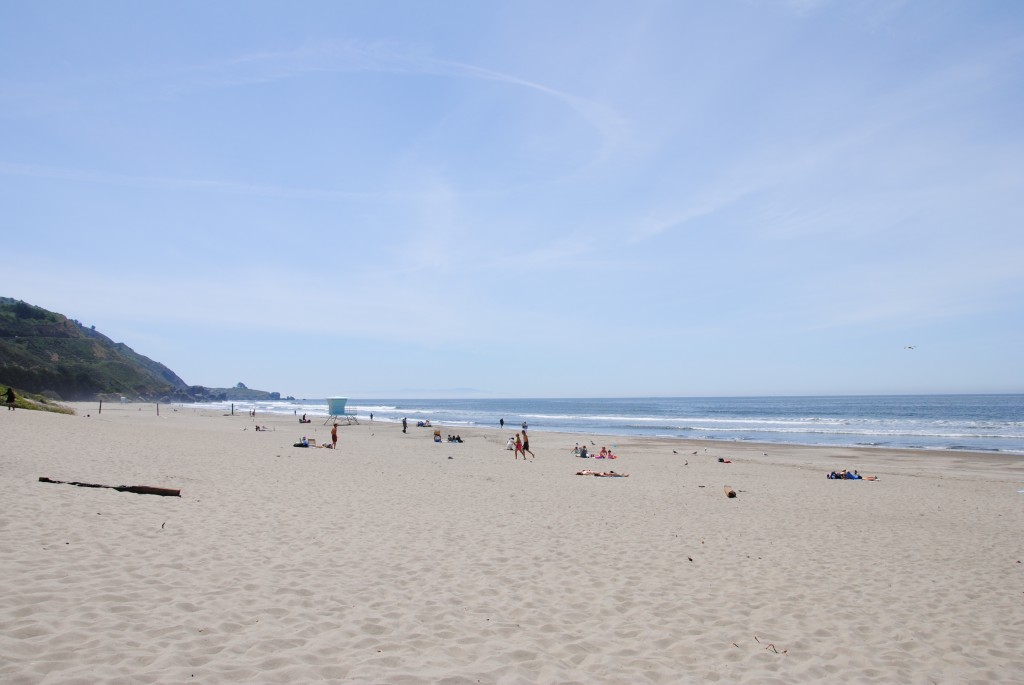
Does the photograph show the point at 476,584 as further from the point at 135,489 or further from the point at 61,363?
the point at 61,363

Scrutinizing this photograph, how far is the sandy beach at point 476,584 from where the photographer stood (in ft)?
17.1

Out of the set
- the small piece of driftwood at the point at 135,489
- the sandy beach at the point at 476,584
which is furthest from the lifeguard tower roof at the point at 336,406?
the small piece of driftwood at the point at 135,489

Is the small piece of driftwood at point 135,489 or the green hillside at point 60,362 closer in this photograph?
the small piece of driftwood at point 135,489

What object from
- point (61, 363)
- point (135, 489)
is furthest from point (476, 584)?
point (61, 363)

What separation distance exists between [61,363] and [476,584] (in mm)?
112692

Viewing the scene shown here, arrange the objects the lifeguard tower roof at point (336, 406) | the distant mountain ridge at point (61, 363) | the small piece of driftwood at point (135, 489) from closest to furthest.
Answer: the small piece of driftwood at point (135, 489) < the lifeguard tower roof at point (336, 406) < the distant mountain ridge at point (61, 363)

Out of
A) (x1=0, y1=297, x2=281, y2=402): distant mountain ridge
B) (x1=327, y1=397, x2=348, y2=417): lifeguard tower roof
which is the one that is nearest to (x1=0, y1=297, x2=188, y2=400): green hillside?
(x1=0, y1=297, x2=281, y2=402): distant mountain ridge

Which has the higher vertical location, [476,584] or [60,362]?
[60,362]

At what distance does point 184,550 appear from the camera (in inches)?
315

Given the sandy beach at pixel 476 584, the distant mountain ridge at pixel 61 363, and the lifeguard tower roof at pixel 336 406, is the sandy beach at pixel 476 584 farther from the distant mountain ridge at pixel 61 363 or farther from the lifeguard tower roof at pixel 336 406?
the distant mountain ridge at pixel 61 363

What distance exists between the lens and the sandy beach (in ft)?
17.1

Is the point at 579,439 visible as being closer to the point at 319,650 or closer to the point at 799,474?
the point at 799,474

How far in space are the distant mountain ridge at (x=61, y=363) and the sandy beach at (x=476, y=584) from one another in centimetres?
8060

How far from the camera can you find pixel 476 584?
7684 mm
